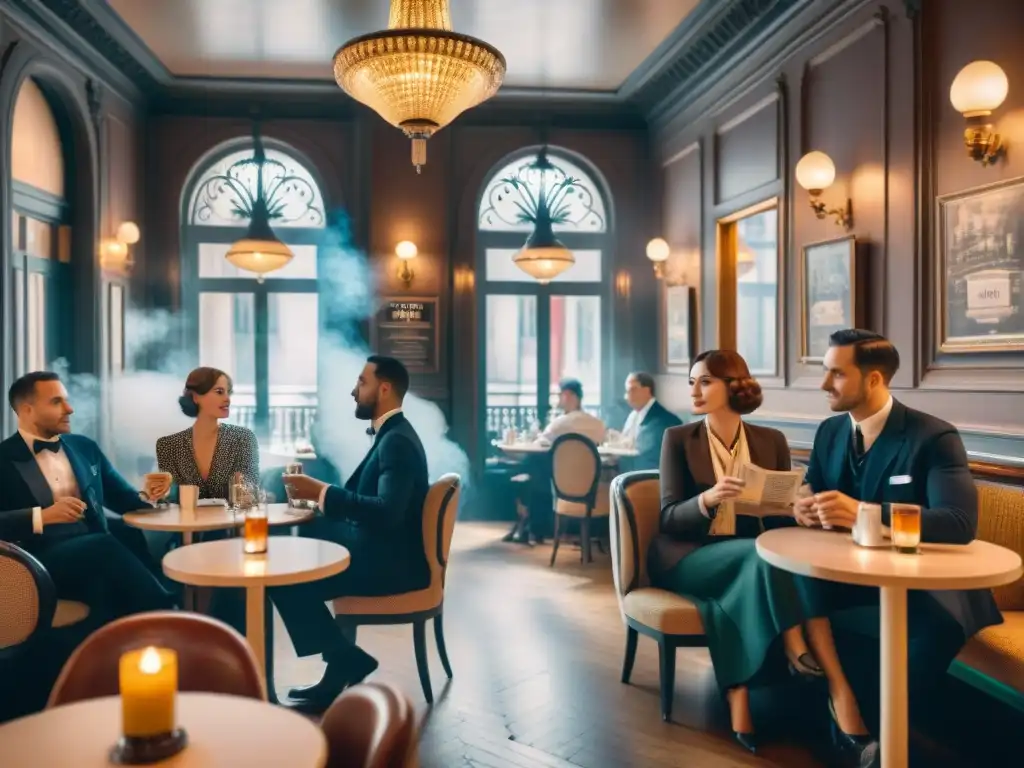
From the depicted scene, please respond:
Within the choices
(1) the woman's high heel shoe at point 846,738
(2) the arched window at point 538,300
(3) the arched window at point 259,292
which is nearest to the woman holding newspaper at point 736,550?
(1) the woman's high heel shoe at point 846,738

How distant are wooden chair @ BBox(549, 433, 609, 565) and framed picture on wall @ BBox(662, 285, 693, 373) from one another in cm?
135

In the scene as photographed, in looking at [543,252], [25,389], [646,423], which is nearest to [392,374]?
[25,389]

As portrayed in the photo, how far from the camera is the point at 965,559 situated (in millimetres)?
2455

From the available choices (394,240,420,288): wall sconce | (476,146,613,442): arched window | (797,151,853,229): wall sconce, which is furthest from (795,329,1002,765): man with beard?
(476,146,613,442): arched window

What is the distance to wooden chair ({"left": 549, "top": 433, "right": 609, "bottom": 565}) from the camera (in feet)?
20.0

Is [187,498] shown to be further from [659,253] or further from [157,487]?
[659,253]

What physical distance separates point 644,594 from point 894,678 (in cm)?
111

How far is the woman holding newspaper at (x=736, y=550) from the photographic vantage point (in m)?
3.01

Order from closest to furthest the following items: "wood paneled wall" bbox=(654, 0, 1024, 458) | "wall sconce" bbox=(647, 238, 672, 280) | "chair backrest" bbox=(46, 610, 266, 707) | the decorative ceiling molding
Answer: "chair backrest" bbox=(46, 610, 266, 707) < "wood paneled wall" bbox=(654, 0, 1024, 458) < the decorative ceiling molding < "wall sconce" bbox=(647, 238, 672, 280)

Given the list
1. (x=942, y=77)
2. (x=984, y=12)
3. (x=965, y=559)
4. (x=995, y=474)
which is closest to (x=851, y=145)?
(x=942, y=77)

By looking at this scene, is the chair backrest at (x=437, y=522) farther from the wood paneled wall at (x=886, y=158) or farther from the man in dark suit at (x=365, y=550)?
the wood paneled wall at (x=886, y=158)

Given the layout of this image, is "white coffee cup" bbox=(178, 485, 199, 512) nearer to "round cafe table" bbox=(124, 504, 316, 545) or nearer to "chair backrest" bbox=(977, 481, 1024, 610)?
"round cafe table" bbox=(124, 504, 316, 545)

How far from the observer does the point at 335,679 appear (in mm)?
3467

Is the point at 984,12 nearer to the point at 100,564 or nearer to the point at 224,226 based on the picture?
the point at 100,564
